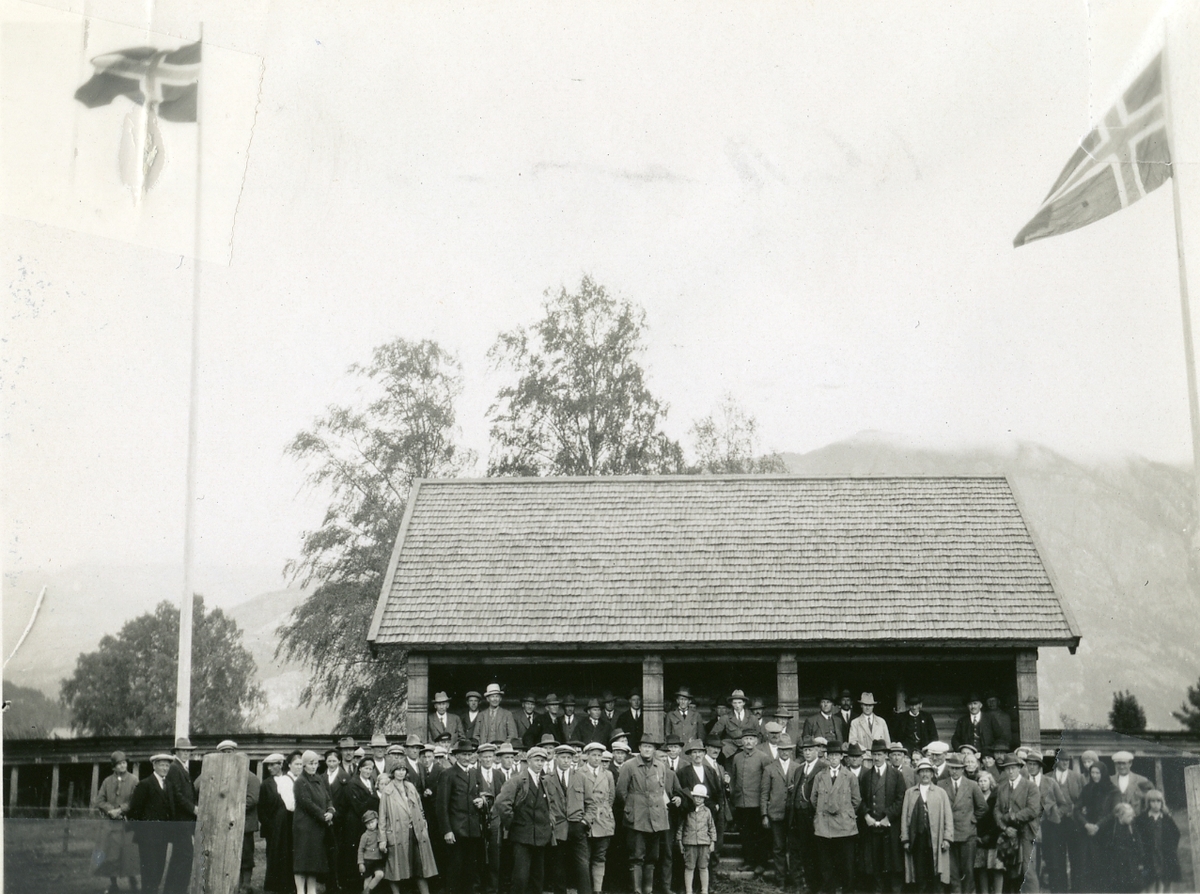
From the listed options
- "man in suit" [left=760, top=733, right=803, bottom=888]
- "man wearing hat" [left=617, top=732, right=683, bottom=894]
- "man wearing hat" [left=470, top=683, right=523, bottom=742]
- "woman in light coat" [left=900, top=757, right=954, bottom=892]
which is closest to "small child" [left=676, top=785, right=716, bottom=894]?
"man wearing hat" [left=617, top=732, right=683, bottom=894]

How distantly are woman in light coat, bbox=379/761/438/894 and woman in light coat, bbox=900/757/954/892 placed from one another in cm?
534

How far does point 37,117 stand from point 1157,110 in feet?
39.0

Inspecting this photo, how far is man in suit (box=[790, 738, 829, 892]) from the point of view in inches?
535

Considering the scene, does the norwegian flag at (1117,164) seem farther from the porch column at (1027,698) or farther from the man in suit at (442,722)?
the man in suit at (442,722)

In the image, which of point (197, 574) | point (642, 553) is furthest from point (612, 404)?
point (197, 574)

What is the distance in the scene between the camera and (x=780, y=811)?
46.5ft

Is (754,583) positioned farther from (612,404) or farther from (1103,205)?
(612,404)

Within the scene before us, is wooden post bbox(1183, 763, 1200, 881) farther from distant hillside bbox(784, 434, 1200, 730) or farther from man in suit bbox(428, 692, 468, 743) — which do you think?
distant hillside bbox(784, 434, 1200, 730)

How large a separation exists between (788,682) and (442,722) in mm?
4901

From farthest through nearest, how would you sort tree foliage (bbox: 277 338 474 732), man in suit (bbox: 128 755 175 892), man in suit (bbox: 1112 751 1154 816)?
tree foliage (bbox: 277 338 474 732), man in suit (bbox: 1112 751 1154 816), man in suit (bbox: 128 755 175 892)

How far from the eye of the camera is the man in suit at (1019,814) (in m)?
13.0

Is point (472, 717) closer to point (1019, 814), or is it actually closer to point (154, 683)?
point (1019, 814)

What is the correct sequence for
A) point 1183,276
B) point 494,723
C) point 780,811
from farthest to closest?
point 494,723 < point 780,811 < point 1183,276

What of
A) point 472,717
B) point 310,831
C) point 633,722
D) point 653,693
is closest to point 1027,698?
point 653,693
